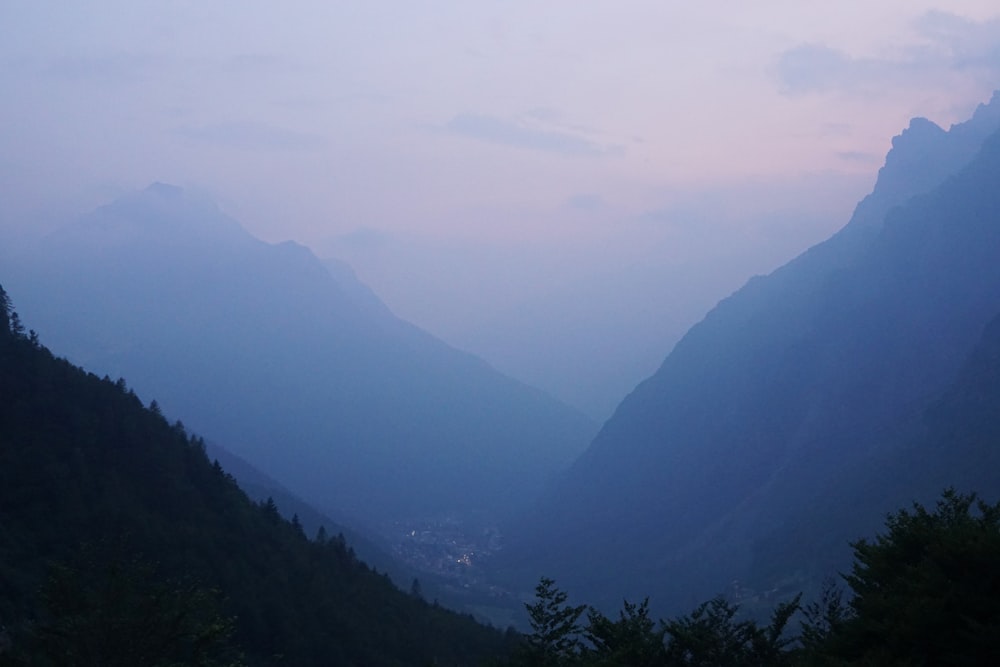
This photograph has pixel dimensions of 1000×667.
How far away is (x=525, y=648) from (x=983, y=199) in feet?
668

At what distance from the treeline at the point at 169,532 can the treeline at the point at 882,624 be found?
793 inches

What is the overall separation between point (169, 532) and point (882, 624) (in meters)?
52.6

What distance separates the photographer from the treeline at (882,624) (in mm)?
16703

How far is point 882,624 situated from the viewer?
18.2m

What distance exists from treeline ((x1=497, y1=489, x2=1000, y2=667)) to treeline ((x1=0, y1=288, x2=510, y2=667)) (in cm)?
2014

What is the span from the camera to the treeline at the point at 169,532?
51562 mm

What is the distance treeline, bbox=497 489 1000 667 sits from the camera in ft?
54.8

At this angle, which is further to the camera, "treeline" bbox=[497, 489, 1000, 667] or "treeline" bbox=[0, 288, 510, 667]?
"treeline" bbox=[0, 288, 510, 667]

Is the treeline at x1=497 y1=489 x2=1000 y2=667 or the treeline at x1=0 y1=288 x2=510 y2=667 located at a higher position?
the treeline at x1=497 y1=489 x2=1000 y2=667

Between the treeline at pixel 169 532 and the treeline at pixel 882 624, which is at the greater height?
the treeline at pixel 882 624

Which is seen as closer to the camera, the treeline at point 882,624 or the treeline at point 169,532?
the treeline at point 882,624

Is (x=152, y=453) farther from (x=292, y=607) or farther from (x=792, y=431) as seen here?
(x=792, y=431)

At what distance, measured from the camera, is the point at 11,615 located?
117 ft

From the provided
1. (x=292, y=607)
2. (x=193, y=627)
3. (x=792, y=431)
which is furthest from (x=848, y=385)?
(x=193, y=627)
